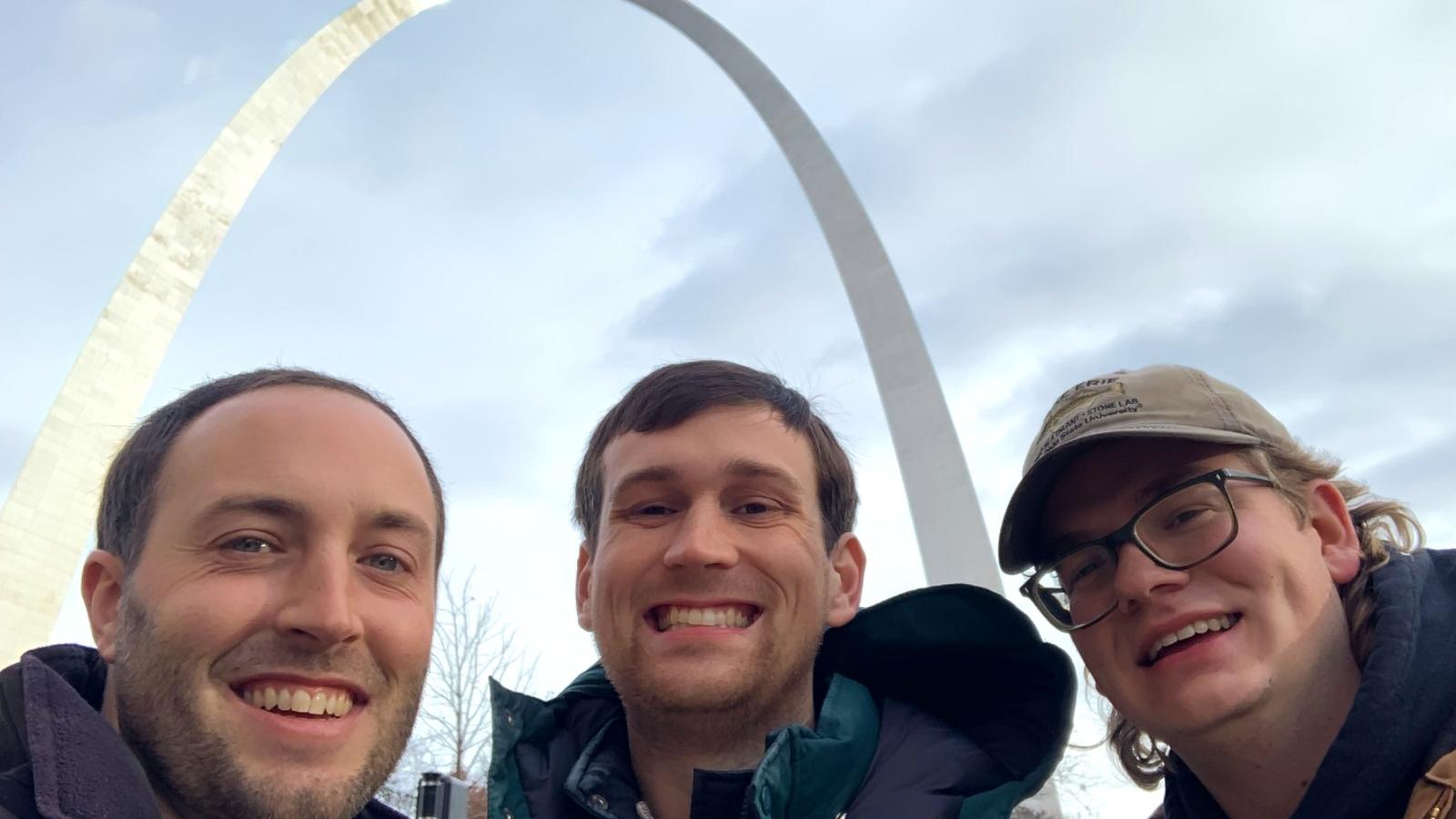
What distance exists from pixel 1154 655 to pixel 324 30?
1791 cm

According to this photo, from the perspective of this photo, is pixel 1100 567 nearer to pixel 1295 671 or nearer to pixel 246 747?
pixel 1295 671

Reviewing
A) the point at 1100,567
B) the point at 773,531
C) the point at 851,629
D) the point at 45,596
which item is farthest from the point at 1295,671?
the point at 45,596

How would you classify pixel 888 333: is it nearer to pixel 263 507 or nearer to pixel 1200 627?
pixel 1200 627

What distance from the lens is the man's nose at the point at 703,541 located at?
8.94 ft

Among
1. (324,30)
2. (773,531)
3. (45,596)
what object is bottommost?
(773,531)

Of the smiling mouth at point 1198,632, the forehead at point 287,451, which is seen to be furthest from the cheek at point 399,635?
the smiling mouth at point 1198,632

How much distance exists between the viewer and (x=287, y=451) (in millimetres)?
2422

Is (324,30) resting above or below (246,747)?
above

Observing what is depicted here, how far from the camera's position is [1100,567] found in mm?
2928

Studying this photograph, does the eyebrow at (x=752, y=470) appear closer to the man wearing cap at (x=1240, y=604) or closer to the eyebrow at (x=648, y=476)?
the eyebrow at (x=648, y=476)

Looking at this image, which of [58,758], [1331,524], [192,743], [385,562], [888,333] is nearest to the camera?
[58,758]

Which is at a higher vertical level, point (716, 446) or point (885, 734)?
point (716, 446)

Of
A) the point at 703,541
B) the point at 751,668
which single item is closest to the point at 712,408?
the point at 703,541

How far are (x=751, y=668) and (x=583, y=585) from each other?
26.0 inches
